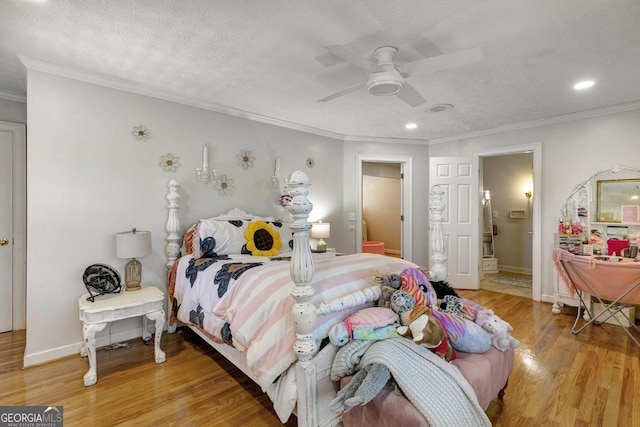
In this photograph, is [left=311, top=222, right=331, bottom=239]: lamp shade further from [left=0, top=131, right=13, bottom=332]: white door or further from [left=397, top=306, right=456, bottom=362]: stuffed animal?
[left=0, top=131, right=13, bottom=332]: white door

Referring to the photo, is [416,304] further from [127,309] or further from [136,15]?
[136,15]

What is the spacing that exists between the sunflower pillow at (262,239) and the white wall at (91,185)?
1.89ft

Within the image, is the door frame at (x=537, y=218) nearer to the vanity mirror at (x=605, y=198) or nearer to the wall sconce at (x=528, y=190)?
the vanity mirror at (x=605, y=198)

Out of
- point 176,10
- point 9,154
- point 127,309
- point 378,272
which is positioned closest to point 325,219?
point 378,272

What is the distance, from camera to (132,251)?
8.55 feet

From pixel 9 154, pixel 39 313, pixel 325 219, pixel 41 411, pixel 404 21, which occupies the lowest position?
pixel 41 411

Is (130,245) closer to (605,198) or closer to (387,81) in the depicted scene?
(387,81)

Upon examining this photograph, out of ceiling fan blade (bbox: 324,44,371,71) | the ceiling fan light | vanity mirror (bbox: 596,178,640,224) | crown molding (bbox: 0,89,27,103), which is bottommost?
vanity mirror (bbox: 596,178,640,224)

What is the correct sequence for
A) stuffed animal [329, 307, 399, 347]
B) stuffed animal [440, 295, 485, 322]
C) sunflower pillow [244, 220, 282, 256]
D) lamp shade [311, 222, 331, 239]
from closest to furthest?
stuffed animal [329, 307, 399, 347], stuffed animal [440, 295, 485, 322], sunflower pillow [244, 220, 282, 256], lamp shade [311, 222, 331, 239]

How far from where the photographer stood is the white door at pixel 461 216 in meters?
Result: 4.64

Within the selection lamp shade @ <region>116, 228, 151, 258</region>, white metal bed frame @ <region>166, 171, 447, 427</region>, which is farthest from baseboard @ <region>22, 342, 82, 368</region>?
white metal bed frame @ <region>166, 171, 447, 427</region>

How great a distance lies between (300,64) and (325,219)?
2.52m

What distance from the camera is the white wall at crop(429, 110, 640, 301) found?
3.45 meters

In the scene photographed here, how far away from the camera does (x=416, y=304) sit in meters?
1.86
